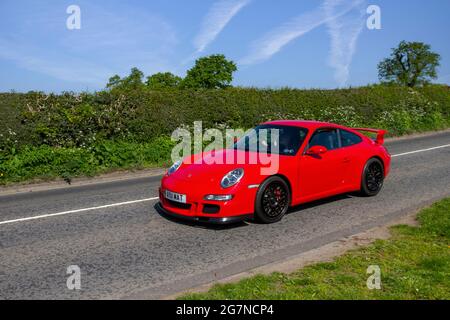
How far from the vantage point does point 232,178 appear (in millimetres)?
6723

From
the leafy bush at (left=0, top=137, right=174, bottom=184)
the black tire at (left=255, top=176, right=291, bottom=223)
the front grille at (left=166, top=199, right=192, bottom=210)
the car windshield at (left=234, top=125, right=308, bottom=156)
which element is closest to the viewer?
the front grille at (left=166, top=199, right=192, bottom=210)

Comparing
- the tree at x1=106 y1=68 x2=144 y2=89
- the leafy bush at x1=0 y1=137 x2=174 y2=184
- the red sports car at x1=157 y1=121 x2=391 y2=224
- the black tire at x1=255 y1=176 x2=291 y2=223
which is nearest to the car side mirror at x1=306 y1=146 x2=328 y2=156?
the red sports car at x1=157 y1=121 x2=391 y2=224

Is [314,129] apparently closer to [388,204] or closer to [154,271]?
[388,204]

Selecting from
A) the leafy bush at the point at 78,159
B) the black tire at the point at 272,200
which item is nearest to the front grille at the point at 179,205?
the black tire at the point at 272,200

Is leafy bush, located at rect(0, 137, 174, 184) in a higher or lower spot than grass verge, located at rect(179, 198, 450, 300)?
higher

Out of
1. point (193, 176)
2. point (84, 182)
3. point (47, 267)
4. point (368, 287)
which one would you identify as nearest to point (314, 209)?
point (193, 176)

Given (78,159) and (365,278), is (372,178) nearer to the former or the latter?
(365,278)

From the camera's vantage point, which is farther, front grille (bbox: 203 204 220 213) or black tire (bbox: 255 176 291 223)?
black tire (bbox: 255 176 291 223)

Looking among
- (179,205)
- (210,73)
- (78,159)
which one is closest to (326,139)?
(179,205)

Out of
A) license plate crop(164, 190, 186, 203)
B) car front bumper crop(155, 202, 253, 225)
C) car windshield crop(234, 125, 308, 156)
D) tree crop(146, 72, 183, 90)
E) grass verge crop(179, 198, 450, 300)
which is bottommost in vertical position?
grass verge crop(179, 198, 450, 300)

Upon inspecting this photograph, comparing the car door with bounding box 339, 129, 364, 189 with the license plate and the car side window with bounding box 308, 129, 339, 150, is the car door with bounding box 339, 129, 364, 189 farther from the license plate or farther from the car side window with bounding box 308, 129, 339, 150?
the license plate

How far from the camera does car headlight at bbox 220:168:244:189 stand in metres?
6.63

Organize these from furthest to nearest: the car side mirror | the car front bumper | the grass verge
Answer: the car side mirror < the car front bumper < the grass verge

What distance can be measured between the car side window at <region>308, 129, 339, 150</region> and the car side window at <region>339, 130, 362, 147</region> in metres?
0.18
